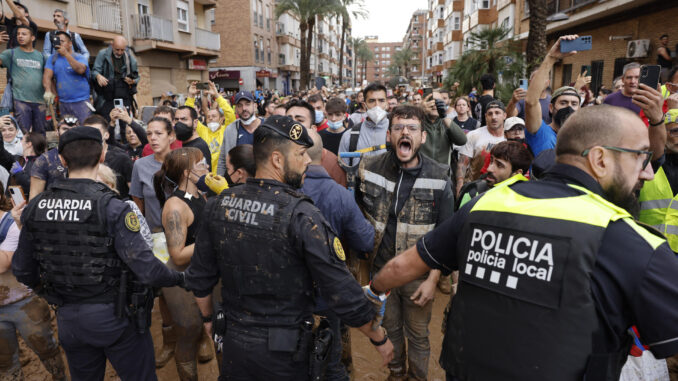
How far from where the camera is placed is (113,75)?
7.80 m

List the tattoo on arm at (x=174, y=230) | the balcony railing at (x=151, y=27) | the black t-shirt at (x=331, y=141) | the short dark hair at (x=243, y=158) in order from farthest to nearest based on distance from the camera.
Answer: the balcony railing at (x=151, y=27)
the black t-shirt at (x=331, y=141)
the short dark hair at (x=243, y=158)
the tattoo on arm at (x=174, y=230)

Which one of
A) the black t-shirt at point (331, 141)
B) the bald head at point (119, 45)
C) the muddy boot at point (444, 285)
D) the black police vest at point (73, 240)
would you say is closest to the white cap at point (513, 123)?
the muddy boot at point (444, 285)

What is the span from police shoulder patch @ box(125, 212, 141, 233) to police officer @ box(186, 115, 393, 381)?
577 millimetres

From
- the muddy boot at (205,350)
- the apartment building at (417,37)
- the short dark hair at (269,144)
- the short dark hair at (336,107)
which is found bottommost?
the muddy boot at (205,350)

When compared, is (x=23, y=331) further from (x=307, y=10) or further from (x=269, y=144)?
(x=307, y=10)

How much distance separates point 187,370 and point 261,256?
2.08 m

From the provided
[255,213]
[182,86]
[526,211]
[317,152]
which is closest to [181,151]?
[317,152]

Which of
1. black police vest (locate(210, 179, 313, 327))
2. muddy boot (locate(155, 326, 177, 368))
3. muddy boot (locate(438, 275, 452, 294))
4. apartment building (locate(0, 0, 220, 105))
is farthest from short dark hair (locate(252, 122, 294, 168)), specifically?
apartment building (locate(0, 0, 220, 105))

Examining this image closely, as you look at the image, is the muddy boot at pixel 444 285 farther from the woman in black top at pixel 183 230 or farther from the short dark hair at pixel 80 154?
the short dark hair at pixel 80 154

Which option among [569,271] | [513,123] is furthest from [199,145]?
[569,271]

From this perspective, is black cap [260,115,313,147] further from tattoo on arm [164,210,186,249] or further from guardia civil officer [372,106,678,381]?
tattoo on arm [164,210,186,249]

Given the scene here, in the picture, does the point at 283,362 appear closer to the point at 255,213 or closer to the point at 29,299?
the point at 255,213

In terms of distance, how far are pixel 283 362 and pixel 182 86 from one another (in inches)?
983

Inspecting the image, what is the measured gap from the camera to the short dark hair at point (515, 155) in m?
3.45
